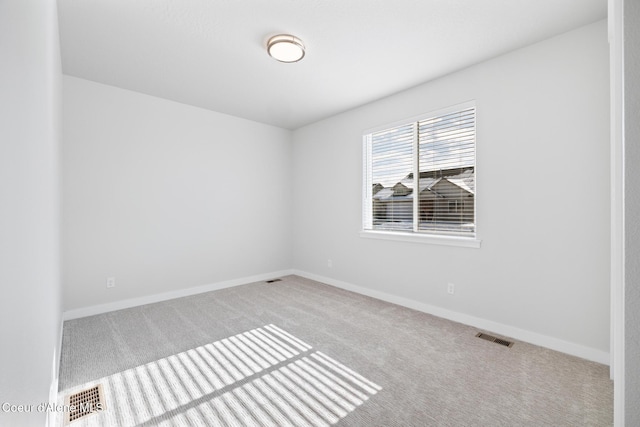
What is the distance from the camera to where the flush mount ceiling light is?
7.97ft

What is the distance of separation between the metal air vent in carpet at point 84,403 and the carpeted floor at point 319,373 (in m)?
0.05

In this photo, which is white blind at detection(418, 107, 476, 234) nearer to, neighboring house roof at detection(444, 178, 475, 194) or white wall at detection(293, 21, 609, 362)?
neighboring house roof at detection(444, 178, 475, 194)

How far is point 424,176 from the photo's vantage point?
11.3 ft

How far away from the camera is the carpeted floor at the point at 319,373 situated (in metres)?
1.69

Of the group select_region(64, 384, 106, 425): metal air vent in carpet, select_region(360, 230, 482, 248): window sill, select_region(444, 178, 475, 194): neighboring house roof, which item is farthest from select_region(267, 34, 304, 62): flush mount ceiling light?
select_region(64, 384, 106, 425): metal air vent in carpet

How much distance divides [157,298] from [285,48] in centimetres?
342

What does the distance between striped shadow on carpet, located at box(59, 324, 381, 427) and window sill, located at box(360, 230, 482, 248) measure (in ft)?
5.78

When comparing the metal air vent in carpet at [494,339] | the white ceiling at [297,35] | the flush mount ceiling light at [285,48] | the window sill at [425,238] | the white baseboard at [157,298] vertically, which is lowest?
the metal air vent in carpet at [494,339]

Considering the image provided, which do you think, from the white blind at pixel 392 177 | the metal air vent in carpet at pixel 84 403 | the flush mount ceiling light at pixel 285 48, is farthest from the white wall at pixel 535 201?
the metal air vent in carpet at pixel 84 403

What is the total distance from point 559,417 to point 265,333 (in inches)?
89.2

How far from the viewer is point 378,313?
329 cm

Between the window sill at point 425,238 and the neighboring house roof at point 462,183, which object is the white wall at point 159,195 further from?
the neighboring house roof at point 462,183
